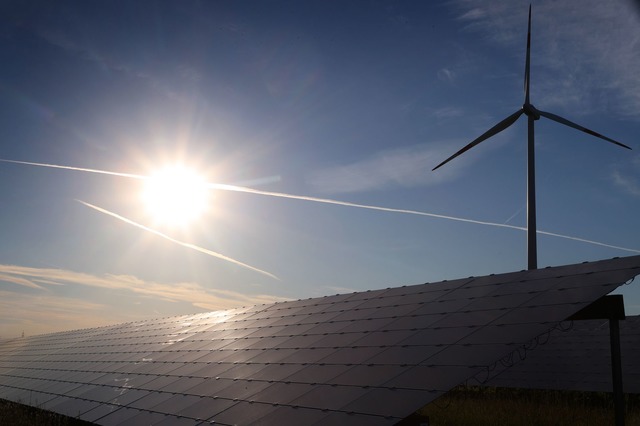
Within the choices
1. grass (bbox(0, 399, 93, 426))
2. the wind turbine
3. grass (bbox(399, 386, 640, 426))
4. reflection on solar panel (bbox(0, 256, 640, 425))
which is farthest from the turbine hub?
grass (bbox(0, 399, 93, 426))

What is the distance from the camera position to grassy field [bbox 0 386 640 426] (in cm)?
2472

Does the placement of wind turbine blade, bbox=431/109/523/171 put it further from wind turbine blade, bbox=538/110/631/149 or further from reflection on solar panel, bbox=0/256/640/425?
reflection on solar panel, bbox=0/256/640/425

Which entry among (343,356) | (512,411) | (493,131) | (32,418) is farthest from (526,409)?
(32,418)

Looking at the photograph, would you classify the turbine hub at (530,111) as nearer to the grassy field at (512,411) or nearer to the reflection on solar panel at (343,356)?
the grassy field at (512,411)

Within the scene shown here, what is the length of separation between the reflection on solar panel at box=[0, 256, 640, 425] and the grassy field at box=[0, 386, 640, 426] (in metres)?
1.25

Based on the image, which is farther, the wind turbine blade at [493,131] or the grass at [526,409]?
the wind turbine blade at [493,131]

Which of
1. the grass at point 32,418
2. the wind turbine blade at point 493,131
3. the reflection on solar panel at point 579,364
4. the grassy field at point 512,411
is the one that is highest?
the wind turbine blade at point 493,131

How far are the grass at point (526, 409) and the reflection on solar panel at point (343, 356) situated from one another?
5342mm

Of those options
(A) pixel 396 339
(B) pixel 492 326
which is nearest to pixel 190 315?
(A) pixel 396 339

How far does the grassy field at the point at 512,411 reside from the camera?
24.7 metres

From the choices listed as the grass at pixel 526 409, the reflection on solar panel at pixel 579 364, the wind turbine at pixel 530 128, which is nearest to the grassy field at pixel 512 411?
the grass at pixel 526 409

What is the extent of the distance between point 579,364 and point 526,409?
7959 mm

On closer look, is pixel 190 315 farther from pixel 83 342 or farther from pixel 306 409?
pixel 306 409

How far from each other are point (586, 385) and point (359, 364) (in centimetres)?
2183
